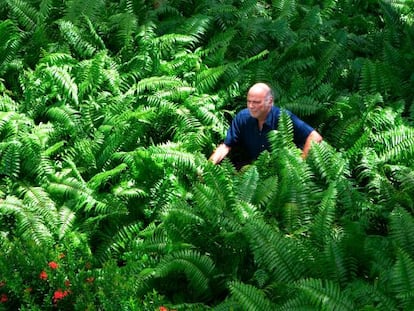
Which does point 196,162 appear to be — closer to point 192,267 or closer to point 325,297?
point 192,267

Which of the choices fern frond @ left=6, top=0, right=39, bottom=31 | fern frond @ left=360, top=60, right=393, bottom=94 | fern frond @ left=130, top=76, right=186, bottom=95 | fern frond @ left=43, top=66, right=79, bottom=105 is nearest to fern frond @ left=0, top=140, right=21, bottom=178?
fern frond @ left=43, top=66, right=79, bottom=105

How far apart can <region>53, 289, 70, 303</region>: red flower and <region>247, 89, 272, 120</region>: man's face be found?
283 cm

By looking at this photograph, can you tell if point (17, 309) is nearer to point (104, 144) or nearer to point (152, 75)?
point (104, 144)

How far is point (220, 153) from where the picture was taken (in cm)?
736

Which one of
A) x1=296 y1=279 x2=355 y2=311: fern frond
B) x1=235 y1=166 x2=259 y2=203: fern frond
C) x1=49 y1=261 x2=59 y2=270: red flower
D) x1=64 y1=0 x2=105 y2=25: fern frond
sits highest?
x1=296 y1=279 x2=355 y2=311: fern frond

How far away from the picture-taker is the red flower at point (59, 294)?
514cm

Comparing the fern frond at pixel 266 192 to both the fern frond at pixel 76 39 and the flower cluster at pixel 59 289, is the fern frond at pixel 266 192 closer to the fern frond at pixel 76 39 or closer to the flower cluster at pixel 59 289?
the flower cluster at pixel 59 289

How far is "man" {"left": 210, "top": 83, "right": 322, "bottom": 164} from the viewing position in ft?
23.6

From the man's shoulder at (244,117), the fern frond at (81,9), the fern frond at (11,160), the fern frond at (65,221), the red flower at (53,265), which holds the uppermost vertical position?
the fern frond at (81,9)

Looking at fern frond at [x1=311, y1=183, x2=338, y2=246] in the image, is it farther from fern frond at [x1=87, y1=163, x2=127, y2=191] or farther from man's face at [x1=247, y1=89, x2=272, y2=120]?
fern frond at [x1=87, y1=163, x2=127, y2=191]

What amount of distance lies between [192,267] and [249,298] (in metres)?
0.80

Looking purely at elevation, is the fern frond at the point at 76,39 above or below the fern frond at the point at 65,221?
above

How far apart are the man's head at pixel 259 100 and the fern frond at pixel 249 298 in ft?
7.88

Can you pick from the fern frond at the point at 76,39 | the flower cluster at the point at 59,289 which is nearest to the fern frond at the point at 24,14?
the fern frond at the point at 76,39
